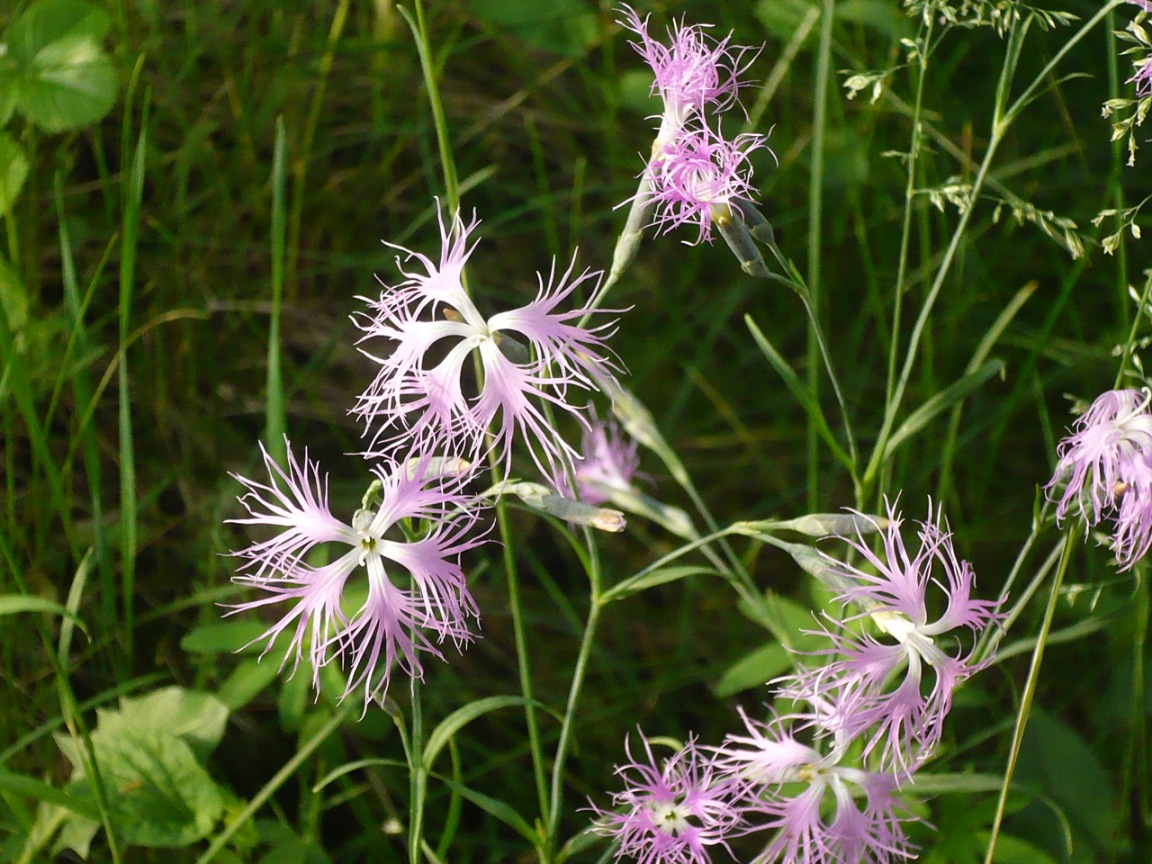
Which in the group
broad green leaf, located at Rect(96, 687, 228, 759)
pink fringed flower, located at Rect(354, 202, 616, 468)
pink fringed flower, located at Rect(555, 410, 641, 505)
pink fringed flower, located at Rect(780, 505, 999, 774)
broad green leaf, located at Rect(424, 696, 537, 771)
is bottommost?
broad green leaf, located at Rect(96, 687, 228, 759)

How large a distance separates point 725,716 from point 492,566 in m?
0.37

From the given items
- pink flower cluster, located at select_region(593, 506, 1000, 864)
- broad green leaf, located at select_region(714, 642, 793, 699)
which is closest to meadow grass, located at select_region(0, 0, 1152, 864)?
broad green leaf, located at select_region(714, 642, 793, 699)

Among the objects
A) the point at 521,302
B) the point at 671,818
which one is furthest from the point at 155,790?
the point at 521,302

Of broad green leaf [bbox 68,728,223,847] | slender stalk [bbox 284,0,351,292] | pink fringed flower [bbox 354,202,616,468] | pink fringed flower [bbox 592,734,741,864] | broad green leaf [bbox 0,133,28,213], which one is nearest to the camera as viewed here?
pink fringed flower [bbox 354,202,616,468]

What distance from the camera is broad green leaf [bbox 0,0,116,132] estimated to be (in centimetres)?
128

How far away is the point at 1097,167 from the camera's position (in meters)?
1.72

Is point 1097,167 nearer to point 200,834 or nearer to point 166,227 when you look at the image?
point 166,227

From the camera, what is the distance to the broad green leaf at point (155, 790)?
1027 mm

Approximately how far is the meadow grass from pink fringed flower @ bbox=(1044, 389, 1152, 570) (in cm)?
28

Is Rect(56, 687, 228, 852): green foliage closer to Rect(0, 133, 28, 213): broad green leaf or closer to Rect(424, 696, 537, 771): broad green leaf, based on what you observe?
Rect(424, 696, 537, 771): broad green leaf

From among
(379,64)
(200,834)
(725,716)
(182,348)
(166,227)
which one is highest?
(379,64)

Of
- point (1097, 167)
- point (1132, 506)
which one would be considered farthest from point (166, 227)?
point (1097, 167)

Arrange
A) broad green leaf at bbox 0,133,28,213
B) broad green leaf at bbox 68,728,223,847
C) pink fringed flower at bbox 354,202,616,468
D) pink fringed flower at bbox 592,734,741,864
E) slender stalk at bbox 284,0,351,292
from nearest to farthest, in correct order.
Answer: pink fringed flower at bbox 354,202,616,468 < pink fringed flower at bbox 592,734,741,864 < broad green leaf at bbox 68,728,223,847 < broad green leaf at bbox 0,133,28,213 < slender stalk at bbox 284,0,351,292

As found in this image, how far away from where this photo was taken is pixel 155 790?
3.43ft
